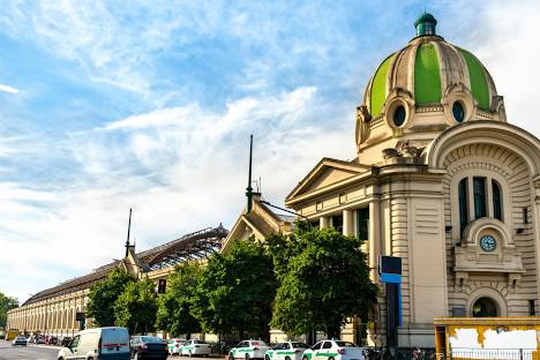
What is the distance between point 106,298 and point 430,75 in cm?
5502

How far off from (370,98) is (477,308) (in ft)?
64.7

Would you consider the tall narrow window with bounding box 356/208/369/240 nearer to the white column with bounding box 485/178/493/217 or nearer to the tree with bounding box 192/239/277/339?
the tree with bounding box 192/239/277/339

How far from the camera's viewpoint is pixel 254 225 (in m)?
58.8

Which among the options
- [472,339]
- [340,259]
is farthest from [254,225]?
[472,339]

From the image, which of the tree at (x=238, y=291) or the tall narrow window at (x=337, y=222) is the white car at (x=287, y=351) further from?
the tall narrow window at (x=337, y=222)

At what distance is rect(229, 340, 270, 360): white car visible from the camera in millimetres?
40844

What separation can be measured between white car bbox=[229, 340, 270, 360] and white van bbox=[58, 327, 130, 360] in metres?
12.7

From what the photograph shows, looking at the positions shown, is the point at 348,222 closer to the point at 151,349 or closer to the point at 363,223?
the point at 363,223

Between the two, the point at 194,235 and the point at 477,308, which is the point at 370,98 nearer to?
the point at 477,308

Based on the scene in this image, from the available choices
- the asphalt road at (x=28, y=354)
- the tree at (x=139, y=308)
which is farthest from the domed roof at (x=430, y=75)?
the tree at (x=139, y=308)

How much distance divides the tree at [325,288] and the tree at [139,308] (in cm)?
3588

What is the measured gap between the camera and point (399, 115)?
49.9 metres

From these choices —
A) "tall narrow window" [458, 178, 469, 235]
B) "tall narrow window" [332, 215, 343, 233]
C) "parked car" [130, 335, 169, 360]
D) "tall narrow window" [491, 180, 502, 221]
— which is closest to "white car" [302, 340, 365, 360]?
"parked car" [130, 335, 169, 360]

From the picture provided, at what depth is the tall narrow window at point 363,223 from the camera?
45.4 metres
